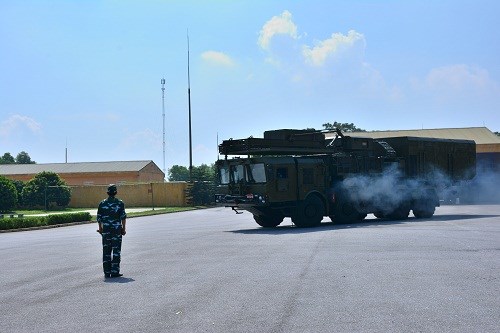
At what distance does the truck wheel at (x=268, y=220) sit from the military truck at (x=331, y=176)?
0.13 feet

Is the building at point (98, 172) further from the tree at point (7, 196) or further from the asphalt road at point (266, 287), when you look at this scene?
the asphalt road at point (266, 287)

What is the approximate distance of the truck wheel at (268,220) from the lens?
24906mm

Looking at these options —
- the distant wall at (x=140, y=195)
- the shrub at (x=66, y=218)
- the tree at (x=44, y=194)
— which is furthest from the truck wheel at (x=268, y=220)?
the tree at (x=44, y=194)

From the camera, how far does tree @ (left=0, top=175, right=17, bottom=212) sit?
5175cm

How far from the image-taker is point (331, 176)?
24.8m

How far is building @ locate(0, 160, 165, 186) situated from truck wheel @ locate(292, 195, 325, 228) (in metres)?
53.2

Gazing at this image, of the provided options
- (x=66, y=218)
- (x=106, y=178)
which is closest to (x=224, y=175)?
(x=66, y=218)

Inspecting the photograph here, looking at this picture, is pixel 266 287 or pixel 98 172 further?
pixel 98 172

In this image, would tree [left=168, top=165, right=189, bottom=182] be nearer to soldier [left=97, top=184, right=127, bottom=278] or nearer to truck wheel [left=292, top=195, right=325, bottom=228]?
truck wheel [left=292, top=195, right=325, bottom=228]

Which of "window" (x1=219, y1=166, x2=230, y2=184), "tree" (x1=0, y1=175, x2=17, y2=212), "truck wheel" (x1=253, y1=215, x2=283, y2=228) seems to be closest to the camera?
"window" (x1=219, y1=166, x2=230, y2=184)

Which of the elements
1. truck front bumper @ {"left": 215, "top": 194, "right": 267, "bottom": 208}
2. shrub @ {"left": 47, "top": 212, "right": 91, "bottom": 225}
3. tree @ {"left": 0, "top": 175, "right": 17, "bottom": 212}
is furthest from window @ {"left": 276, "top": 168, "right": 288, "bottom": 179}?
tree @ {"left": 0, "top": 175, "right": 17, "bottom": 212}

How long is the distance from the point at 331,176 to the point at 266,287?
602 inches

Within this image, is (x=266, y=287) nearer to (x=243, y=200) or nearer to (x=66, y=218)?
(x=243, y=200)

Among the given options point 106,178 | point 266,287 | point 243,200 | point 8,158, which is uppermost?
point 8,158
